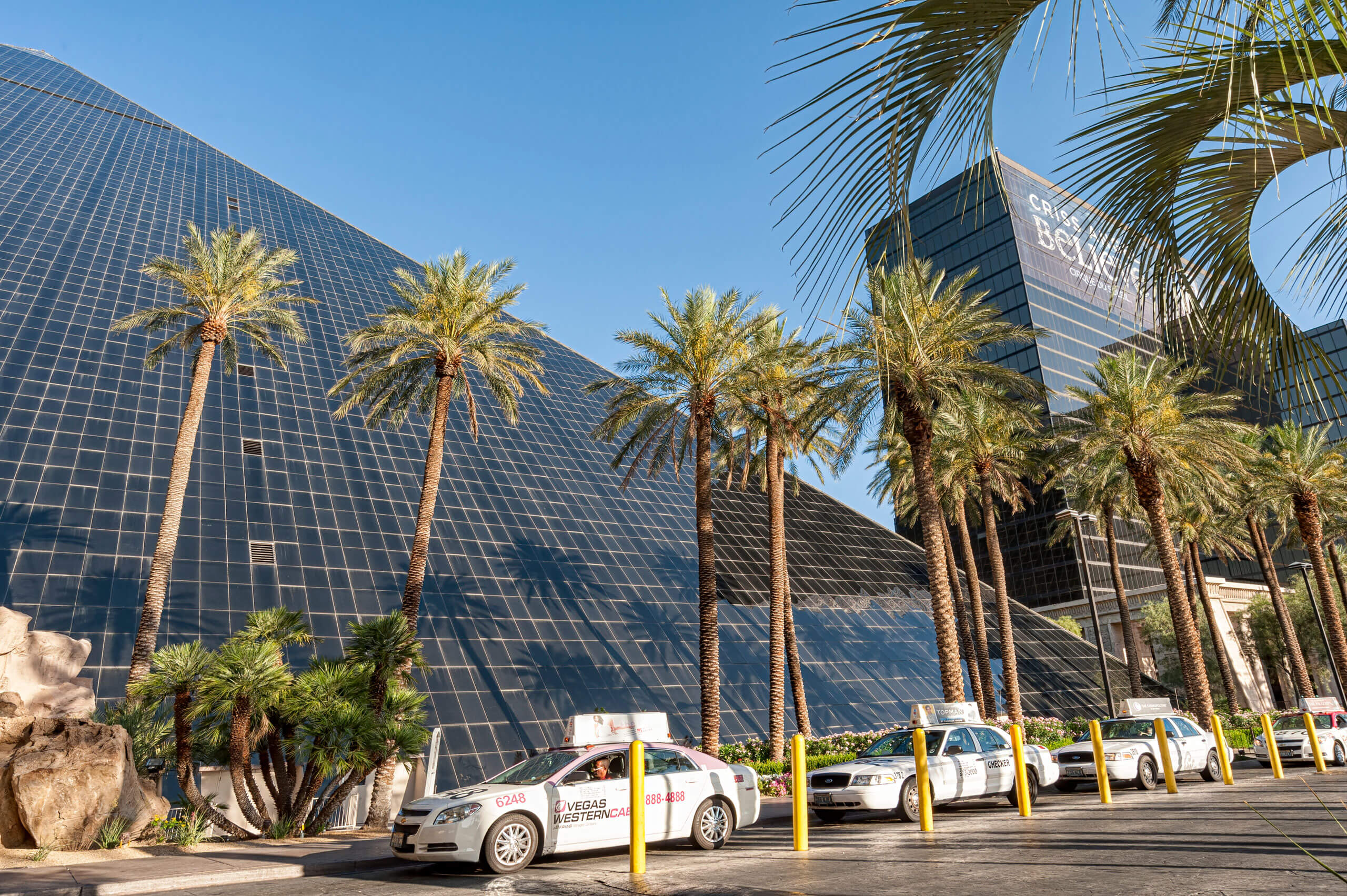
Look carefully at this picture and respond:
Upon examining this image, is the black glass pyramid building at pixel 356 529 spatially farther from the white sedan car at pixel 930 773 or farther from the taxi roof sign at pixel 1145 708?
the white sedan car at pixel 930 773

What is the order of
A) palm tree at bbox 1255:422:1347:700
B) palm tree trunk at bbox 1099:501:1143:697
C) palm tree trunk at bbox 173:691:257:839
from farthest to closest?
1. palm tree trunk at bbox 1099:501:1143:697
2. palm tree at bbox 1255:422:1347:700
3. palm tree trunk at bbox 173:691:257:839

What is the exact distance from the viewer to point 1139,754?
1708cm

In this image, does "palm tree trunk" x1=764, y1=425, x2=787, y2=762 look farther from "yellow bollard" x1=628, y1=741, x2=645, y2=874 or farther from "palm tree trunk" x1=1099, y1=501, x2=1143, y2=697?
"palm tree trunk" x1=1099, y1=501, x2=1143, y2=697

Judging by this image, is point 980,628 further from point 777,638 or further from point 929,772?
point 929,772

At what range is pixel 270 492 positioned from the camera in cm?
2725

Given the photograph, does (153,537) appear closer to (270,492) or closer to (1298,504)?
(270,492)

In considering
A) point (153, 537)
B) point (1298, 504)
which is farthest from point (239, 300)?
point (1298, 504)

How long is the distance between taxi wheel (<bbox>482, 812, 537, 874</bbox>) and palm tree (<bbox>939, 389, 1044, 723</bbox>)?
73.9 ft

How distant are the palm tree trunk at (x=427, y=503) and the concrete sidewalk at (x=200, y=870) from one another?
292 inches

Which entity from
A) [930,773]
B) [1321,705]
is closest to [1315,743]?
[1321,705]

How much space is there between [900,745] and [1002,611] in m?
18.2

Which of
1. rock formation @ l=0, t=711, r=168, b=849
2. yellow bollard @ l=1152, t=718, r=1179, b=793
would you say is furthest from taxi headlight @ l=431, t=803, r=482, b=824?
yellow bollard @ l=1152, t=718, r=1179, b=793

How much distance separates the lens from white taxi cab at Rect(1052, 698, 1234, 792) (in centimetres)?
1698

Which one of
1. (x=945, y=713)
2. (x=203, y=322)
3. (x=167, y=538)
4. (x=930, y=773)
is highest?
(x=203, y=322)
